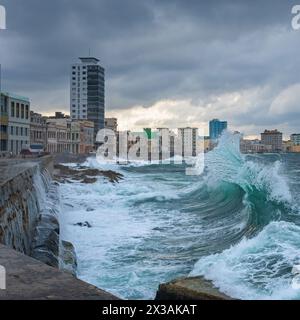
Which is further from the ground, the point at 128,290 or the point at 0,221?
the point at 0,221

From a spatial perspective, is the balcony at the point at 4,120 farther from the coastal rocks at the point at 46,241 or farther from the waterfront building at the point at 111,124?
the waterfront building at the point at 111,124

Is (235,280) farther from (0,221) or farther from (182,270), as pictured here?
(0,221)

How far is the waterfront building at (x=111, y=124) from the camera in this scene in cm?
14527

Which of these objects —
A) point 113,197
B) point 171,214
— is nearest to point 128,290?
point 171,214

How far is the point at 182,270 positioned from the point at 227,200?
40.0 ft

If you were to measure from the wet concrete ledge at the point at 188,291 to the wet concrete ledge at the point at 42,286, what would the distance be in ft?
9.94

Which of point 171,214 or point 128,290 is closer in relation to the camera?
point 128,290

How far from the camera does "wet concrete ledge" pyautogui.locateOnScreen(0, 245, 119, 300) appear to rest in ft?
10.6

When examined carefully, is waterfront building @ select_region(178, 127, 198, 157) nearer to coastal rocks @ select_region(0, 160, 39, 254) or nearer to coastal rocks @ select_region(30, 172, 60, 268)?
coastal rocks @ select_region(30, 172, 60, 268)

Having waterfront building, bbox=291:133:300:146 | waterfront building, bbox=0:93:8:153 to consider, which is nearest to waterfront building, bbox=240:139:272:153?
waterfront building, bbox=291:133:300:146

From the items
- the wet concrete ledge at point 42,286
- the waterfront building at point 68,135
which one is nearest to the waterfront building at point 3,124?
the waterfront building at point 68,135

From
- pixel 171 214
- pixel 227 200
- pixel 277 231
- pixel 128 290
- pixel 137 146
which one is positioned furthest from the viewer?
pixel 137 146
